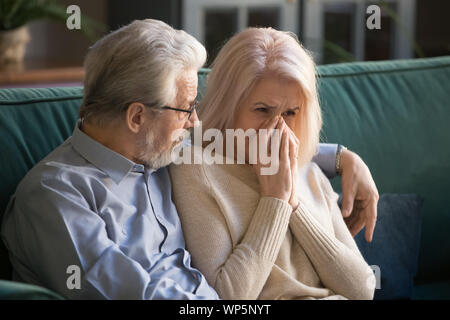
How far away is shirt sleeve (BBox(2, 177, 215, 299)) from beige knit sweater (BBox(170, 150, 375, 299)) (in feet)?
0.57

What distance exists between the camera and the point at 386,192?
198 centimetres

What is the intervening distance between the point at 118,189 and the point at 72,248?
0.21m

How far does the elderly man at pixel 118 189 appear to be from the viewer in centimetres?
127

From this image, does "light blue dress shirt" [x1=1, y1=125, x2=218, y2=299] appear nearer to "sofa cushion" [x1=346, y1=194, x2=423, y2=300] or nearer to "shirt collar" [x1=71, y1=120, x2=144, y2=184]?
"shirt collar" [x1=71, y1=120, x2=144, y2=184]

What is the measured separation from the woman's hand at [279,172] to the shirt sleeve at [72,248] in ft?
1.14

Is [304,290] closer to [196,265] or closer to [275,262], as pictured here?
[275,262]

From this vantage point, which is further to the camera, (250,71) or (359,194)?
(359,194)

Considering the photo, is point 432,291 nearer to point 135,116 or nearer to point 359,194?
point 359,194

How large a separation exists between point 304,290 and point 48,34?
289cm

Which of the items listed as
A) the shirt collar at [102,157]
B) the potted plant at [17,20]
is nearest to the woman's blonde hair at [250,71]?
the shirt collar at [102,157]

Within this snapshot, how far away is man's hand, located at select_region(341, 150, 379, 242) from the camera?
171 centimetres

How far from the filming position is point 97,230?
1288 mm

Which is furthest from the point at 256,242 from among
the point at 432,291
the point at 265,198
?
the point at 432,291
